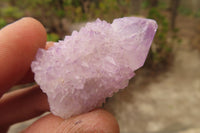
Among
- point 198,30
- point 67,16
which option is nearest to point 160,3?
point 198,30

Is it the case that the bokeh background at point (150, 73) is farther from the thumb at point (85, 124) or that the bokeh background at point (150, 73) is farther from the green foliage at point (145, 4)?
the green foliage at point (145, 4)

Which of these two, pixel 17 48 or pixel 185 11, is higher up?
pixel 17 48

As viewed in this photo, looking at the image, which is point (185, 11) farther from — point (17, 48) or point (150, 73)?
point (17, 48)

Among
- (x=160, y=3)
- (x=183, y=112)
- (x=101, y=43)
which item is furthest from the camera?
(x=160, y=3)

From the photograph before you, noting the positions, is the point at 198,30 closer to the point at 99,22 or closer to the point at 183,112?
the point at 183,112

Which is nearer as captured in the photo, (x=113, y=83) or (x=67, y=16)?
(x=113, y=83)

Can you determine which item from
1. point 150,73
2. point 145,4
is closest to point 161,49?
point 150,73

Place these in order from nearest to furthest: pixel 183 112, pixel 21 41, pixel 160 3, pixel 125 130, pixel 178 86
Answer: pixel 21 41
pixel 125 130
pixel 183 112
pixel 178 86
pixel 160 3
